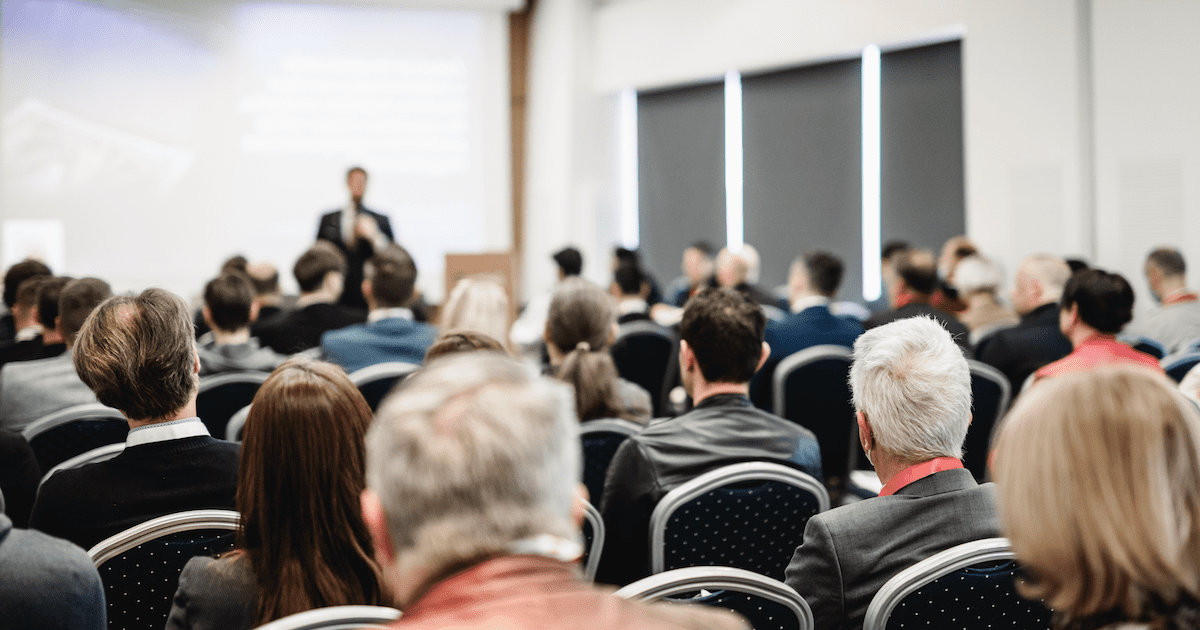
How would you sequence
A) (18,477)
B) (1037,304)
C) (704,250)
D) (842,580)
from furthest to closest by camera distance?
(704,250) < (1037,304) < (18,477) < (842,580)

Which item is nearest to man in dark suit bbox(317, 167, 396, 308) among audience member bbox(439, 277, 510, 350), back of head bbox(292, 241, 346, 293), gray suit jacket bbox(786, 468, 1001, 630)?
back of head bbox(292, 241, 346, 293)

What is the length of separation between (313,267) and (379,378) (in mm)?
1965

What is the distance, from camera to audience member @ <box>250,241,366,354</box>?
469 cm

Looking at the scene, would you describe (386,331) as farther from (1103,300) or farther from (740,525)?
(1103,300)

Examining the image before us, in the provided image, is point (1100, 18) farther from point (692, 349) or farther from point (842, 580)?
point (842, 580)

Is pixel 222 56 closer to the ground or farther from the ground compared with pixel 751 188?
farther from the ground

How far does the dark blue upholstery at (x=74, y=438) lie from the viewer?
8.81ft

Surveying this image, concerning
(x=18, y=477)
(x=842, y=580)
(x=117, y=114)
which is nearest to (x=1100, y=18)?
(x=842, y=580)

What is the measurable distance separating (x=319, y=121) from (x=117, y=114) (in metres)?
1.80

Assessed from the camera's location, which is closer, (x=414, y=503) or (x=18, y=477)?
(x=414, y=503)


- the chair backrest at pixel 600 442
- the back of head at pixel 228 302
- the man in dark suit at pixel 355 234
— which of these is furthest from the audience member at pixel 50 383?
the man in dark suit at pixel 355 234

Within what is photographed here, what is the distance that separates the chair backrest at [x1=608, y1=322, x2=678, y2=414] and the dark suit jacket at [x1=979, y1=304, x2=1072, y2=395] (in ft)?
4.97

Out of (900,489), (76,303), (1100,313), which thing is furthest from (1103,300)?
(76,303)

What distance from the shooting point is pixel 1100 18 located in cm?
649
